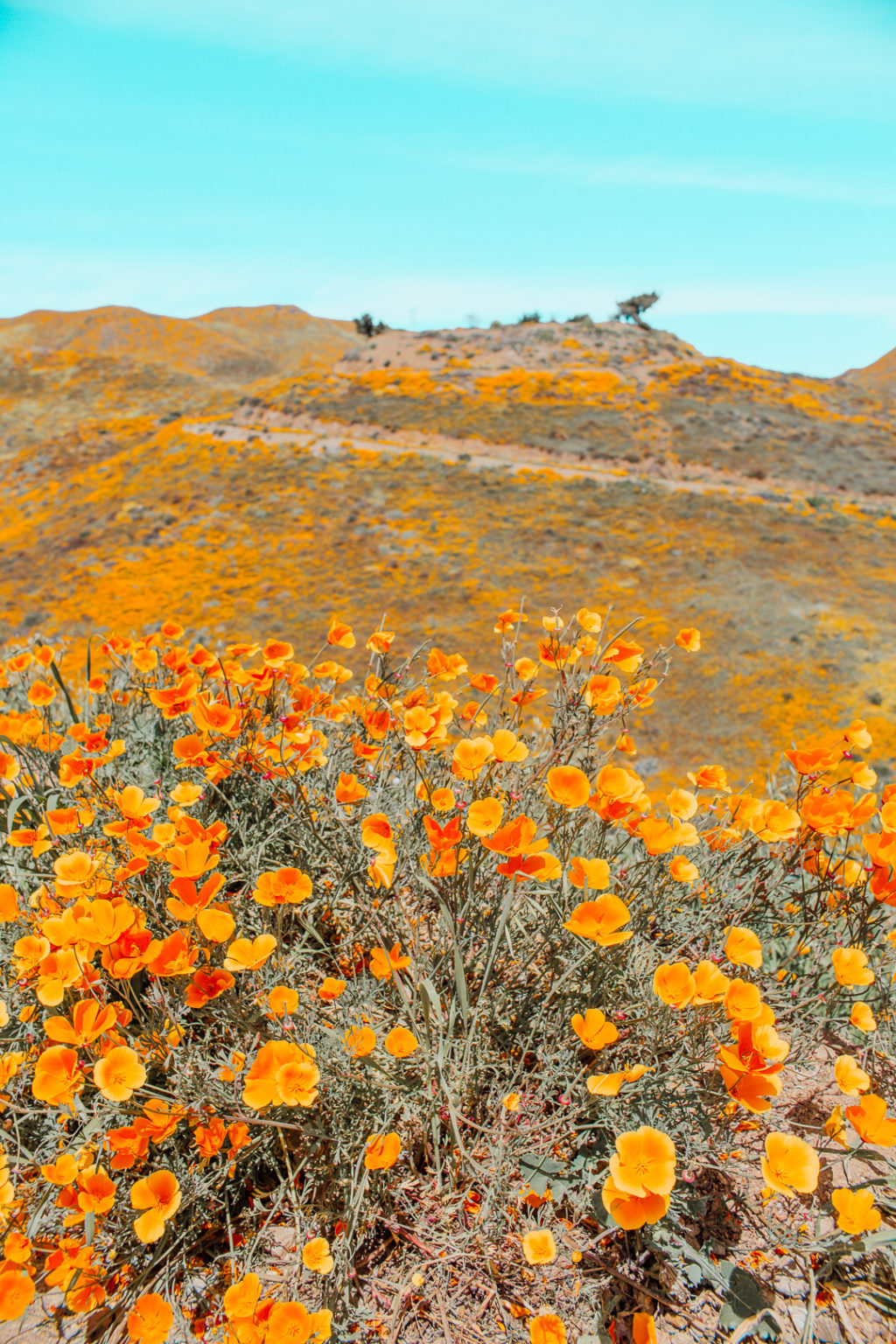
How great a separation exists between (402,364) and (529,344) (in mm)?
4515

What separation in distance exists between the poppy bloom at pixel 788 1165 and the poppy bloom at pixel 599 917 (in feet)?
1.25

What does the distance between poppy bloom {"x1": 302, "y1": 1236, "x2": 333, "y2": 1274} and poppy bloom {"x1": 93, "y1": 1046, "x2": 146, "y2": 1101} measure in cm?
41

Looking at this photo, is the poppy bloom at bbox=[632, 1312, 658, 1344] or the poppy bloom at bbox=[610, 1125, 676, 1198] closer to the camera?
the poppy bloom at bbox=[610, 1125, 676, 1198]

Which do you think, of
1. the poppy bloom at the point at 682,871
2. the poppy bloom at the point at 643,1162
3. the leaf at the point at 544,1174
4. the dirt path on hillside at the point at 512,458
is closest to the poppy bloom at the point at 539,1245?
the leaf at the point at 544,1174

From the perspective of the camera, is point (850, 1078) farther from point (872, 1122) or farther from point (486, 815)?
point (486, 815)

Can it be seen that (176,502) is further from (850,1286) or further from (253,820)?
(850,1286)

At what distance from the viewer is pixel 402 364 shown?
1809cm

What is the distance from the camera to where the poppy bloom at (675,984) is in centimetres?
109

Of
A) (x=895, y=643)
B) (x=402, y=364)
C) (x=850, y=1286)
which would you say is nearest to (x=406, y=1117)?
(x=850, y=1286)

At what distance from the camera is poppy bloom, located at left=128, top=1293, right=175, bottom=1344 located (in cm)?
108

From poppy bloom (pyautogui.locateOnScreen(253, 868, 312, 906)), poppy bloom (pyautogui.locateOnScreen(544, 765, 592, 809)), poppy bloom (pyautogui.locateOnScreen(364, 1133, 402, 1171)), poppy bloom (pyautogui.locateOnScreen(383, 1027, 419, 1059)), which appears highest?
poppy bloom (pyautogui.locateOnScreen(544, 765, 592, 809))

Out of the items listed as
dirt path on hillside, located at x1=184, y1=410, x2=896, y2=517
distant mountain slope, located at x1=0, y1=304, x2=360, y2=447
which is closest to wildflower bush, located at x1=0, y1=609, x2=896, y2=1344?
dirt path on hillside, located at x1=184, y1=410, x2=896, y2=517

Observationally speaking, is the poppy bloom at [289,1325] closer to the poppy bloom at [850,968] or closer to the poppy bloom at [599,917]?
the poppy bloom at [599,917]

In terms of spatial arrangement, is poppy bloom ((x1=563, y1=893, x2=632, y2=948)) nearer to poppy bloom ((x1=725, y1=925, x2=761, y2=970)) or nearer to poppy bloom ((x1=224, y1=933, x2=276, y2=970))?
poppy bloom ((x1=725, y1=925, x2=761, y2=970))
